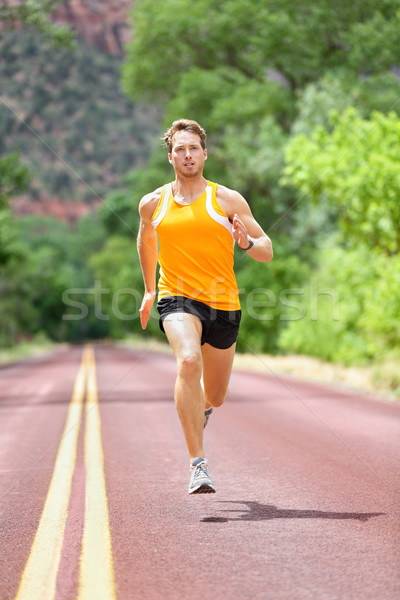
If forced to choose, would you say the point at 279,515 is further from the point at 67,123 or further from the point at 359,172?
the point at 67,123

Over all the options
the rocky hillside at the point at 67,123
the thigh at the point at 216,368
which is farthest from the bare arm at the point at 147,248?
the rocky hillside at the point at 67,123

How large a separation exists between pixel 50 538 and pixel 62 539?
0.08 meters

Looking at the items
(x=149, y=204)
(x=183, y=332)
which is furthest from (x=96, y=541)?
(x=149, y=204)

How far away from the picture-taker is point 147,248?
206 inches

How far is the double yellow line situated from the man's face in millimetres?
2226

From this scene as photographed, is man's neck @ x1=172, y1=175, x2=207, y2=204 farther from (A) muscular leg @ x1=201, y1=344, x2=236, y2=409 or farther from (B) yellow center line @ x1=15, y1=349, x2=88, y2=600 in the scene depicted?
(B) yellow center line @ x1=15, y1=349, x2=88, y2=600

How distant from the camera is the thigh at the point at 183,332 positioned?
4.60 metres

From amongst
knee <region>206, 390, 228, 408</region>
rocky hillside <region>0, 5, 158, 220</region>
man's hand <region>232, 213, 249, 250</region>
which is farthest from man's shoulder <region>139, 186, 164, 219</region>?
rocky hillside <region>0, 5, 158, 220</region>

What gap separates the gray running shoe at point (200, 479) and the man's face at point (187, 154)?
6.06 feet

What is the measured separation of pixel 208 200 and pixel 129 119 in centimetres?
13980

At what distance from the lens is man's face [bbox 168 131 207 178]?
4789 mm

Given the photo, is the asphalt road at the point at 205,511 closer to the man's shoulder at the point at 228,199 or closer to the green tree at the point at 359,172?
the man's shoulder at the point at 228,199

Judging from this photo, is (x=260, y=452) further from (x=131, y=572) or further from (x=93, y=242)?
(x=93, y=242)

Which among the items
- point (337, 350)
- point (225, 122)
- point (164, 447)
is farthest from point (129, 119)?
point (164, 447)
